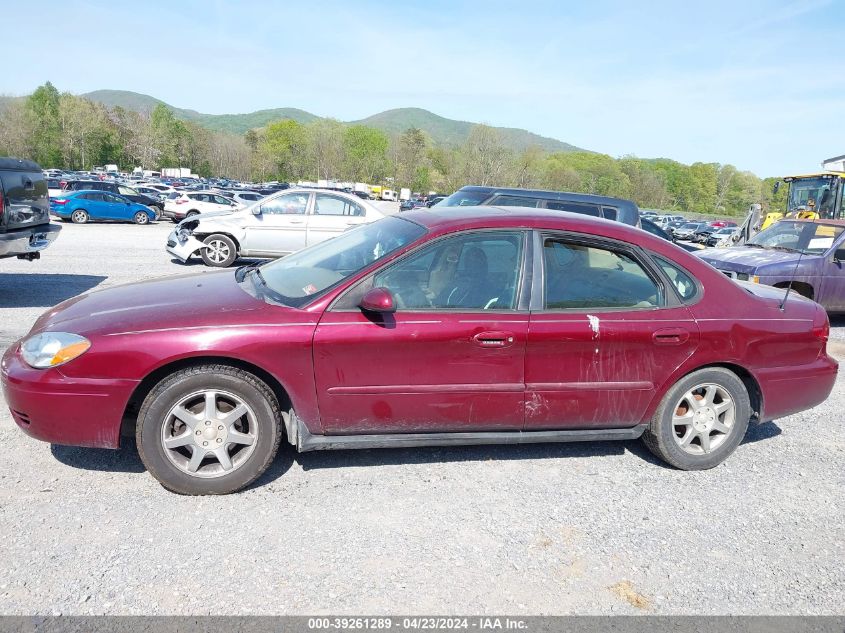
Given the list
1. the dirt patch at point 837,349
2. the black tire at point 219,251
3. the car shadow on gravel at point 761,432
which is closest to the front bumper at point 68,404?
the car shadow on gravel at point 761,432

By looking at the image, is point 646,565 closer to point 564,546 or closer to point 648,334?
point 564,546

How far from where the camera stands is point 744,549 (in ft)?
10.6

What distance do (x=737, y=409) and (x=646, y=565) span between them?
153 cm

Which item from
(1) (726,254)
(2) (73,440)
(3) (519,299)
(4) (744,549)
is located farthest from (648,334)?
(1) (726,254)

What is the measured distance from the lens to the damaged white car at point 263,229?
12211 millimetres

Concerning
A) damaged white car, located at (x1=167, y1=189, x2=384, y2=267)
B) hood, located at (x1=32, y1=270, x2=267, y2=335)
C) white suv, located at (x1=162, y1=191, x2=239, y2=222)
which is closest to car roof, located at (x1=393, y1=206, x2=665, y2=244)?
hood, located at (x1=32, y1=270, x2=267, y2=335)

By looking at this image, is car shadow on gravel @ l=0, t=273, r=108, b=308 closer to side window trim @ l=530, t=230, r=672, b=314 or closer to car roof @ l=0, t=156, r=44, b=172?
car roof @ l=0, t=156, r=44, b=172

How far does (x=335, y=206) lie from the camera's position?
41.1ft

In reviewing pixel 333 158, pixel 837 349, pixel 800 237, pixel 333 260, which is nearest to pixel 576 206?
pixel 800 237

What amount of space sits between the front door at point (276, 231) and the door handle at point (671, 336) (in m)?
9.22

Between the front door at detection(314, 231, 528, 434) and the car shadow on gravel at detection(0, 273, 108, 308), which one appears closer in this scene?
the front door at detection(314, 231, 528, 434)

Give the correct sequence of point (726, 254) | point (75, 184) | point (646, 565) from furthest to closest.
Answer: point (75, 184) → point (726, 254) → point (646, 565)

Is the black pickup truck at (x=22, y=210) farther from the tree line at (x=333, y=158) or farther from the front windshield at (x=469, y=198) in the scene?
the tree line at (x=333, y=158)

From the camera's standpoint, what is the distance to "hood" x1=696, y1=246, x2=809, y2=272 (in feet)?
28.4
